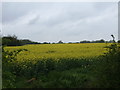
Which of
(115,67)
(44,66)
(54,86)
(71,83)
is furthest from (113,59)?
(44,66)

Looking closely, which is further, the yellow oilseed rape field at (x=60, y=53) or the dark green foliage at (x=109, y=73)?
the yellow oilseed rape field at (x=60, y=53)

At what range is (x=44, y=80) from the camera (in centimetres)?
560

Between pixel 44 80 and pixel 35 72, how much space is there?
117 cm

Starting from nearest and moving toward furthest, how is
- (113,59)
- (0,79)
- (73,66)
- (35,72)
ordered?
(113,59) < (0,79) < (35,72) < (73,66)

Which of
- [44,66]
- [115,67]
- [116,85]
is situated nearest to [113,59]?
[115,67]

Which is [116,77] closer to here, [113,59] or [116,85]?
[116,85]

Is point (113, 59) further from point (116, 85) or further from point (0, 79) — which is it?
point (0, 79)

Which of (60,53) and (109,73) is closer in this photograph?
(109,73)

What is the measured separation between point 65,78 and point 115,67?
4.58 ft

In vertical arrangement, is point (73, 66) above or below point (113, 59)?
below

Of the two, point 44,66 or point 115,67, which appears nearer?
point 115,67

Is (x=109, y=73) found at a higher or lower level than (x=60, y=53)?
lower

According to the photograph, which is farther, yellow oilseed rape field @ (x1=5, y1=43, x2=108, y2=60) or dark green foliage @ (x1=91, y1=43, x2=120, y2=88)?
yellow oilseed rape field @ (x1=5, y1=43, x2=108, y2=60)

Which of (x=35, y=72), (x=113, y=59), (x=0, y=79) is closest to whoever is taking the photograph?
(x=113, y=59)
